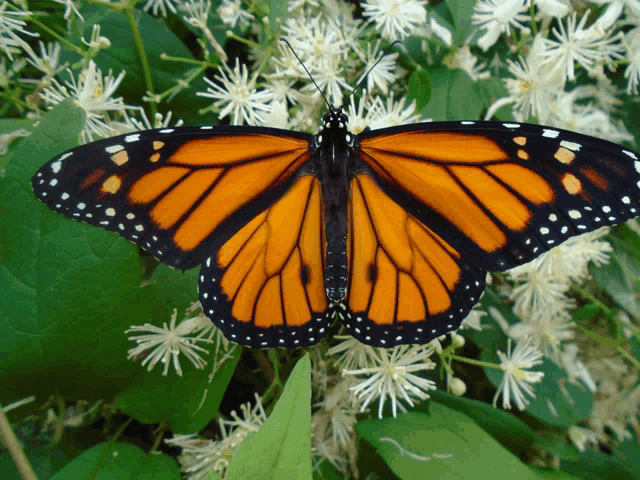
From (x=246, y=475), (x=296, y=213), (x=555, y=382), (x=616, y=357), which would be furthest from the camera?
(x=616, y=357)

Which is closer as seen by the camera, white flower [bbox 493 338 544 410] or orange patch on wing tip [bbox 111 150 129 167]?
orange patch on wing tip [bbox 111 150 129 167]

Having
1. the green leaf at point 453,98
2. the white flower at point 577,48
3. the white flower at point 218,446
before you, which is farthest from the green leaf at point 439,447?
the white flower at point 577,48

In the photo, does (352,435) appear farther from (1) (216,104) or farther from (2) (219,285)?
(1) (216,104)

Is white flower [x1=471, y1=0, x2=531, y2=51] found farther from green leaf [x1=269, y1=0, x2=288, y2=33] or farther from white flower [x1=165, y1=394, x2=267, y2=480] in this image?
white flower [x1=165, y1=394, x2=267, y2=480]

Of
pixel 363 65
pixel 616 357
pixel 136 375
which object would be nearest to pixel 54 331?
pixel 136 375

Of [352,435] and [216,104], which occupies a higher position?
[216,104]

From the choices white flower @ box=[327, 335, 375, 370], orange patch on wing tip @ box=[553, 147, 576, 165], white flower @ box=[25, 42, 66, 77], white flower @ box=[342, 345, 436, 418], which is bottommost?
white flower @ box=[342, 345, 436, 418]

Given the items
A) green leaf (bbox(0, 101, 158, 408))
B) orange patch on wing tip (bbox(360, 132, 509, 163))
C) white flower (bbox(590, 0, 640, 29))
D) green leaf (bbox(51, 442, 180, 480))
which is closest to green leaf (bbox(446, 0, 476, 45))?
white flower (bbox(590, 0, 640, 29))
